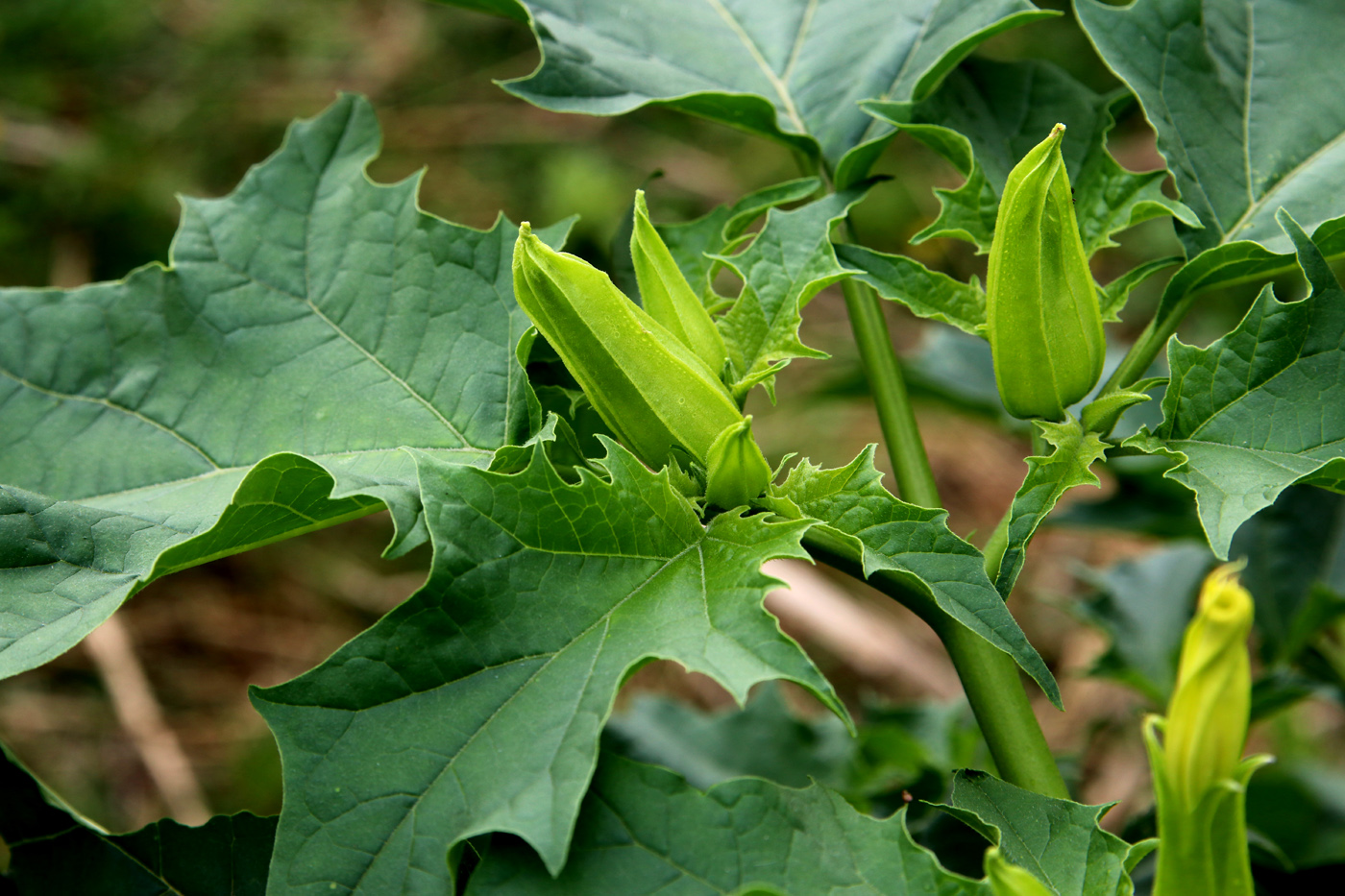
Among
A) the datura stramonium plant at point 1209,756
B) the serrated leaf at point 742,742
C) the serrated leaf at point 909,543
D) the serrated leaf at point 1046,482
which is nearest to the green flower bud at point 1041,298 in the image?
the serrated leaf at point 1046,482

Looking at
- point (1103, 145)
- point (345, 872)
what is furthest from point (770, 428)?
point (345, 872)

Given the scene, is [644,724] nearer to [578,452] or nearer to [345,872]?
[578,452]

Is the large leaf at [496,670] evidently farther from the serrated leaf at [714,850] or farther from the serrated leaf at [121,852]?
the serrated leaf at [121,852]

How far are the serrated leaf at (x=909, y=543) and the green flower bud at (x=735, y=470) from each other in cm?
2

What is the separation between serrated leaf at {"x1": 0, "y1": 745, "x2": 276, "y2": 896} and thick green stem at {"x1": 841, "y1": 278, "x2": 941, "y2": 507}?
605 mm

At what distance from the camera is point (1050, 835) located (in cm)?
78

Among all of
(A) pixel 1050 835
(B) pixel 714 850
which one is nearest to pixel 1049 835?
(A) pixel 1050 835

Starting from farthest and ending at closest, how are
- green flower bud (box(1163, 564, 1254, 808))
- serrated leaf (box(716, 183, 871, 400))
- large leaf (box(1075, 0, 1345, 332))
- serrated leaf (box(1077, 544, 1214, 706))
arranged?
1. serrated leaf (box(1077, 544, 1214, 706))
2. large leaf (box(1075, 0, 1345, 332))
3. serrated leaf (box(716, 183, 871, 400))
4. green flower bud (box(1163, 564, 1254, 808))

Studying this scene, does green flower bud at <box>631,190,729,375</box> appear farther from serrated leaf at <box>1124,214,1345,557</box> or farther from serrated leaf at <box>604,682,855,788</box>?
serrated leaf at <box>604,682,855,788</box>

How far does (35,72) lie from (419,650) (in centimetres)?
307

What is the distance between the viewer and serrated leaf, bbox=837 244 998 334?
94 cm

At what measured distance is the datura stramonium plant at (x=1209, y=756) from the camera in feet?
1.85

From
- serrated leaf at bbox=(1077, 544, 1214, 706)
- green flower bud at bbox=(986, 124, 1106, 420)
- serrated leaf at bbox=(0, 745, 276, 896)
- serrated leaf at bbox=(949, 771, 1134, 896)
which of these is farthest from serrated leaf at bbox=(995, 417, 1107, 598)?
serrated leaf at bbox=(1077, 544, 1214, 706)

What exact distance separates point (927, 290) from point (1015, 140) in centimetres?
25
